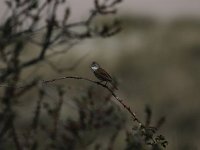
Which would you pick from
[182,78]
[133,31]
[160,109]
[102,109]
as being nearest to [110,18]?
[133,31]

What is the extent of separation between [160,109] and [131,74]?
1.85 m

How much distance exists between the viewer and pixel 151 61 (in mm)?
16875

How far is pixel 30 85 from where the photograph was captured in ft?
19.9

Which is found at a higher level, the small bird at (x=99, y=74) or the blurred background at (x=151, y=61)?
the blurred background at (x=151, y=61)

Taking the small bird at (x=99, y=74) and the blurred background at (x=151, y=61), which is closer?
the small bird at (x=99, y=74)

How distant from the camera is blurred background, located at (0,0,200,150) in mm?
14727

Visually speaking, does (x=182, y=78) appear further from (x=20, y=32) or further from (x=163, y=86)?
(x=20, y=32)

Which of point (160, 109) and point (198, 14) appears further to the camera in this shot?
point (198, 14)

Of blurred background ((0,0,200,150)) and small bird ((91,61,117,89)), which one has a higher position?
blurred background ((0,0,200,150))

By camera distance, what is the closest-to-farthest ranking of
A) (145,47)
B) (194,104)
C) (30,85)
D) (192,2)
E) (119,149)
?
(30,85) → (119,149) → (194,104) → (145,47) → (192,2)

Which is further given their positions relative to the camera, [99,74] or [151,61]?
[151,61]

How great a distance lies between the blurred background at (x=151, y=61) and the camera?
14727mm

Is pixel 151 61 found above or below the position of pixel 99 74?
above

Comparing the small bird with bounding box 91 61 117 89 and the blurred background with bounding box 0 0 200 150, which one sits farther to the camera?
the blurred background with bounding box 0 0 200 150
